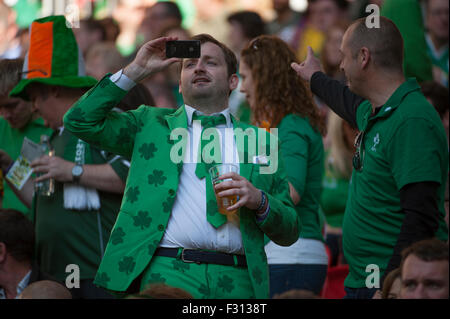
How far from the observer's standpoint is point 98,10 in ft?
46.4

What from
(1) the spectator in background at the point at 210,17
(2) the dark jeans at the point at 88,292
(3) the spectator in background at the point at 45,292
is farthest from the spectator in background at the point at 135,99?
(1) the spectator in background at the point at 210,17

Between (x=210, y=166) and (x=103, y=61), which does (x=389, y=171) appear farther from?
(x=103, y=61)

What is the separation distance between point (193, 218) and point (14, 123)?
2564 mm

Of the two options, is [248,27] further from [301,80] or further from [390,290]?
[390,290]

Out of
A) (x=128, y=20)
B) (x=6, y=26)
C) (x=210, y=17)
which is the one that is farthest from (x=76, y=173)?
(x=6, y=26)

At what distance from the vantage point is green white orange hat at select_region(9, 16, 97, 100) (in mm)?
5719

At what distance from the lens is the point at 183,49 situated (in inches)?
175

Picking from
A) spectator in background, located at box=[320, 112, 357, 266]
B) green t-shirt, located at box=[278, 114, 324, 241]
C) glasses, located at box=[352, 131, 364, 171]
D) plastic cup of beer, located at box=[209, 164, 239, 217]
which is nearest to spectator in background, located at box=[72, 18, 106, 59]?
spectator in background, located at box=[320, 112, 357, 266]

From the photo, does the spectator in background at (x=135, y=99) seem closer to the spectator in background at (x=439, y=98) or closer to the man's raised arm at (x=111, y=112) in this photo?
the man's raised arm at (x=111, y=112)

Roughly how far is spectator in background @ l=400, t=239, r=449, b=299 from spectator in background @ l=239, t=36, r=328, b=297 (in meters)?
1.41

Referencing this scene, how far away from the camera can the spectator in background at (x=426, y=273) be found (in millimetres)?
3789

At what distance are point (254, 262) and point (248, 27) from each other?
480 cm

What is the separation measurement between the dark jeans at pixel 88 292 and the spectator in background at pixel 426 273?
214 centimetres

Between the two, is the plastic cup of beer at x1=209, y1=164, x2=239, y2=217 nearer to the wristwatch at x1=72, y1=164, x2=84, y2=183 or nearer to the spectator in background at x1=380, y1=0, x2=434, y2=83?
the wristwatch at x1=72, y1=164, x2=84, y2=183
